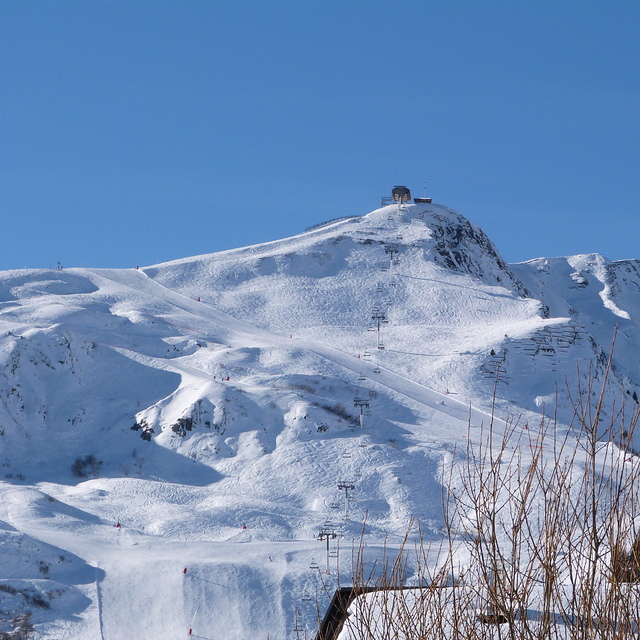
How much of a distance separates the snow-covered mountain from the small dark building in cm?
2979

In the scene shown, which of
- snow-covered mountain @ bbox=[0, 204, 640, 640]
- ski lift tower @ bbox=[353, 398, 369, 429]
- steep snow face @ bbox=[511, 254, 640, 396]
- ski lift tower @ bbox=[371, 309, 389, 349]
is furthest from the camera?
steep snow face @ bbox=[511, 254, 640, 396]

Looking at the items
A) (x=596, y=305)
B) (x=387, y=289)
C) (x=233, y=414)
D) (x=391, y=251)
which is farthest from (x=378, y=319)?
(x=596, y=305)

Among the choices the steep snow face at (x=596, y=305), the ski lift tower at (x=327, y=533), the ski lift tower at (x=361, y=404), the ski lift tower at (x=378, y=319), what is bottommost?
the ski lift tower at (x=327, y=533)

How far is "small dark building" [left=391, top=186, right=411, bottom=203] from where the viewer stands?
169 meters

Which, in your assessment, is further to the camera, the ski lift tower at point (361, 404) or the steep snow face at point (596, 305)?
the steep snow face at point (596, 305)

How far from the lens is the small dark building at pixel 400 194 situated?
16862cm

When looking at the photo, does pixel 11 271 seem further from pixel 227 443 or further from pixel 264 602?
pixel 264 602

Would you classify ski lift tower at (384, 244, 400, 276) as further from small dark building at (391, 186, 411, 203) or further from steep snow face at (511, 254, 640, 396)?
steep snow face at (511, 254, 640, 396)

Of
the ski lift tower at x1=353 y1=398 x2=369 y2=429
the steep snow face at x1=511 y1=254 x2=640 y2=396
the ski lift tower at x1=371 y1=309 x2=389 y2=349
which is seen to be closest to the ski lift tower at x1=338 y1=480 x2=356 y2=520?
the ski lift tower at x1=353 y1=398 x2=369 y2=429

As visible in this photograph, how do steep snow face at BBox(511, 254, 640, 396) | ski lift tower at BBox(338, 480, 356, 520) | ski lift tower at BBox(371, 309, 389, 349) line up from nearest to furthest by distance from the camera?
A: ski lift tower at BBox(338, 480, 356, 520)
ski lift tower at BBox(371, 309, 389, 349)
steep snow face at BBox(511, 254, 640, 396)

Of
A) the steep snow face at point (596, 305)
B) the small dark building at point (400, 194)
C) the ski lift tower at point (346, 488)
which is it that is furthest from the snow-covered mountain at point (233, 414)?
the steep snow face at point (596, 305)

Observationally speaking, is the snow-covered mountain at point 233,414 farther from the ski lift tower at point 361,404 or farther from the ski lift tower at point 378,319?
the ski lift tower at point 361,404

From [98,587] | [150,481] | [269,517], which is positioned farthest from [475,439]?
[98,587]

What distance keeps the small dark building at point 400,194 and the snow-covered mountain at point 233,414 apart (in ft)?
97.7
